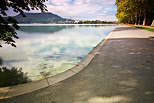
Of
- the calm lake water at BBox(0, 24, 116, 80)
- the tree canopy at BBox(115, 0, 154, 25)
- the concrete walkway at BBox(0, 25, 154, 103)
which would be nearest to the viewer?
the concrete walkway at BBox(0, 25, 154, 103)

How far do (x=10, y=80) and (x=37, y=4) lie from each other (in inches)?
127

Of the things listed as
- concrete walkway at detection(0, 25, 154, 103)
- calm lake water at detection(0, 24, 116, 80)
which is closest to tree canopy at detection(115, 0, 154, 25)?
calm lake water at detection(0, 24, 116, 80)

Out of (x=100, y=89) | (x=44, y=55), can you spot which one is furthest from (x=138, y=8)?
(x=100, y=89)

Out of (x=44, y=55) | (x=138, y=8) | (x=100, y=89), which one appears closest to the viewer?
(x=100, y=89)

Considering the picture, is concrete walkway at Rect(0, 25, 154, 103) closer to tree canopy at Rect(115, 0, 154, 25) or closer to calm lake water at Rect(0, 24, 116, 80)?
calm lake water at Rect(0, 24, 116, 80)

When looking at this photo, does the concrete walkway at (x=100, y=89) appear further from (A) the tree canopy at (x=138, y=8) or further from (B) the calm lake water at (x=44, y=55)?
(A) the tree canopy at (x=138, y=8)

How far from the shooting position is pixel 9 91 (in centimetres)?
263

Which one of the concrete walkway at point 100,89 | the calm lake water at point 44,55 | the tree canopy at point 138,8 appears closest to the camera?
the concrete walkway at point 100,89

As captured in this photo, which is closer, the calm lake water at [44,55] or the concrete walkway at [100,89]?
the concrete walkway at [100,89]

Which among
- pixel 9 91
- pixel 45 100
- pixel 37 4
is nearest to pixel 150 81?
pixel 45 100

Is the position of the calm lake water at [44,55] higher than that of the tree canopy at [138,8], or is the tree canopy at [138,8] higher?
the tree canopy at [138,8]

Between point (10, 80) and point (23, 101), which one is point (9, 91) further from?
point (10, 80)

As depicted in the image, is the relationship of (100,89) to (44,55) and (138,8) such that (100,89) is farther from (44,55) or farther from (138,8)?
(138,8)

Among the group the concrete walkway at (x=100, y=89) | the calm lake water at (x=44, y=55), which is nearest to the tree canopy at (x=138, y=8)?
the calm lake water at (x=44, y=55)
